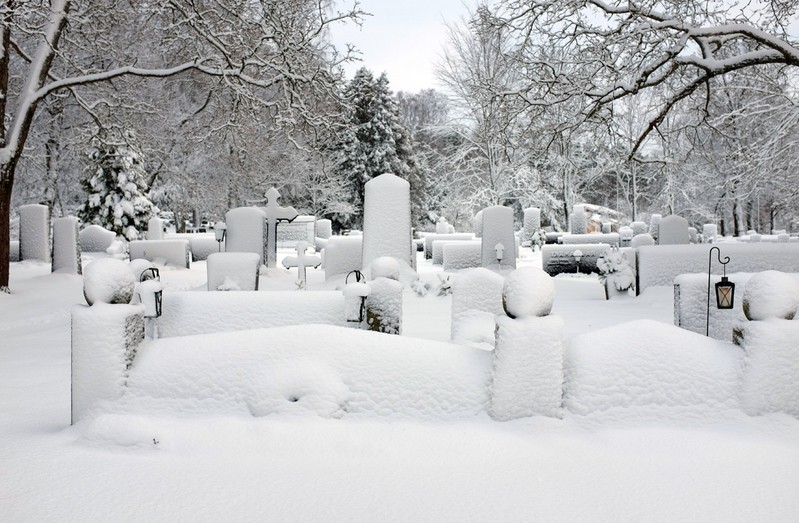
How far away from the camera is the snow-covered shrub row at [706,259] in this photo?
11.0m

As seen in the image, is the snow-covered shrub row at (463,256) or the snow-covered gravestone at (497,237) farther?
the snow-covered shrub row at (463,256)

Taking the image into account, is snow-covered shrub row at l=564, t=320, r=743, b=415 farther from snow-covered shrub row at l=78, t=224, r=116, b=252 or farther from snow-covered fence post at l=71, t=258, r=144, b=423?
snow-covered shrub row at l=78, t=224, r=116, b=252

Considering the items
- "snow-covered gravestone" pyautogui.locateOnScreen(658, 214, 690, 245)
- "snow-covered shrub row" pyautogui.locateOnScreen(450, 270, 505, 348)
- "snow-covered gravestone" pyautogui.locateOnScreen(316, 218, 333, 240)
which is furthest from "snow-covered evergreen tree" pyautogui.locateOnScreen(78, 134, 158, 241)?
"snow-covered shrub row" pyautogui.locateOnScreen(450, 270, 505, 348)

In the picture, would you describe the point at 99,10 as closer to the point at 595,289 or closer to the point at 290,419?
the point at 290,419

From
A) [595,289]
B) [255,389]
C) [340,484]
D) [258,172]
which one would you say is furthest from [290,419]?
[258,172]

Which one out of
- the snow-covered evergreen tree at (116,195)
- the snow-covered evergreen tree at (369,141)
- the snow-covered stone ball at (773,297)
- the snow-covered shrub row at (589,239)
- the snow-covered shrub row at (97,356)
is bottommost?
the snow-covered shrub row at (97,356)

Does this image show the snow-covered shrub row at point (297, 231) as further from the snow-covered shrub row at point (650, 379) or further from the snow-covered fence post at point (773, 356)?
the snow-covered fence post at point (773, 356)

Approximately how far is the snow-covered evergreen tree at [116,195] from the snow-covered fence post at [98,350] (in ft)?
73.9

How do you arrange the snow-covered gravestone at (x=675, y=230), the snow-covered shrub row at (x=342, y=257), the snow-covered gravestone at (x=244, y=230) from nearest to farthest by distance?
the snow-covered shrub row at (x=342, y=257)
the snow-covered gravestone at (x=244, y=230)
the snow-covered gravestone at (x=675, y=230)

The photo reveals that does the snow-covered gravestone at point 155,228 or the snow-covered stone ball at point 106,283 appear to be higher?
the snow-covered gravestone at point 155,228

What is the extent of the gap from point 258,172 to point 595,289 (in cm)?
2151

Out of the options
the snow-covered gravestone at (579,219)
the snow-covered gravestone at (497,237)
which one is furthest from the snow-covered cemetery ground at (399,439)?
the snow-covered gravestone at (579,219)

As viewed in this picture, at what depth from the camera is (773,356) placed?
334 centimetres

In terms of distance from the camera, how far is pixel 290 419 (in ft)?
11.0
